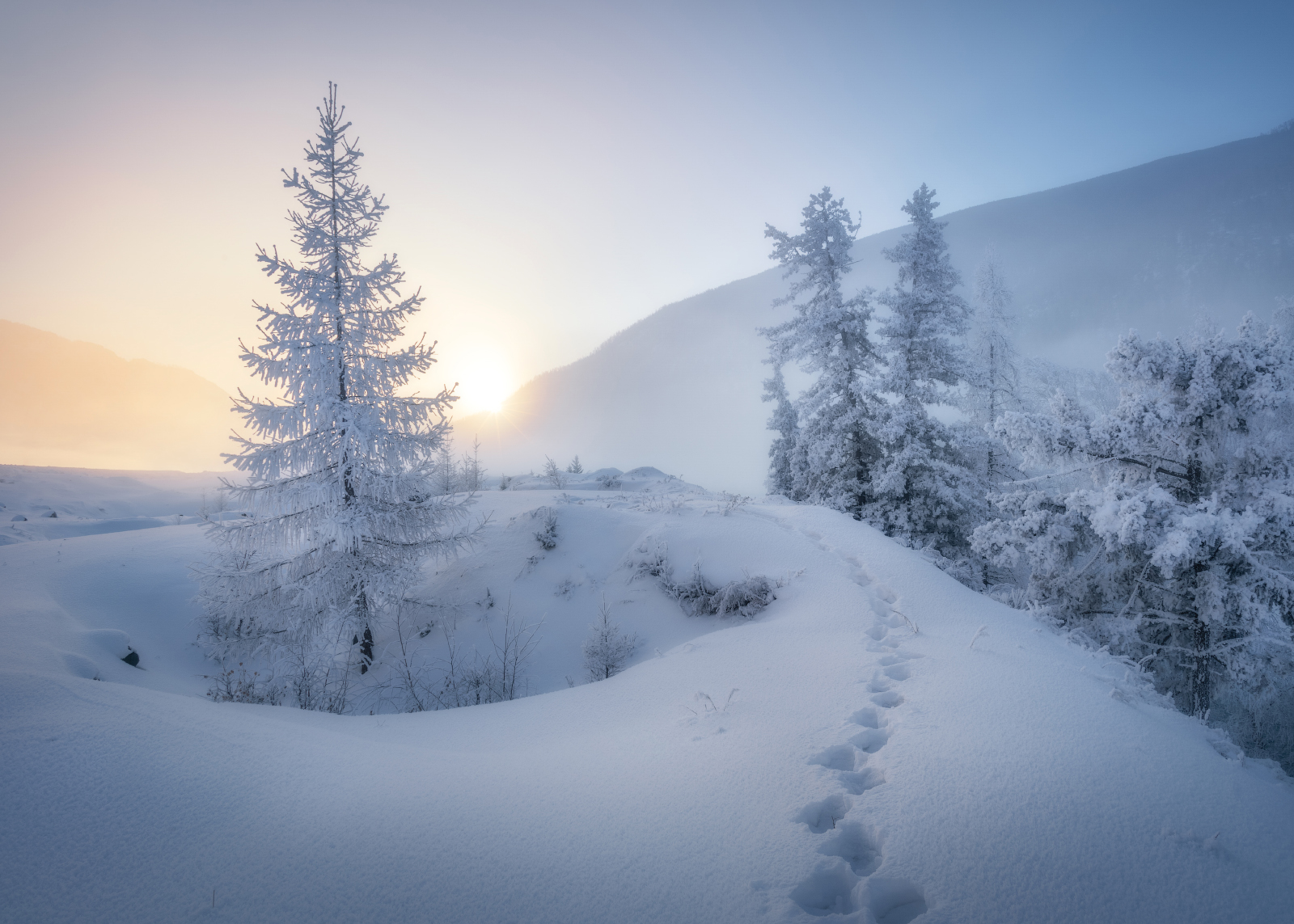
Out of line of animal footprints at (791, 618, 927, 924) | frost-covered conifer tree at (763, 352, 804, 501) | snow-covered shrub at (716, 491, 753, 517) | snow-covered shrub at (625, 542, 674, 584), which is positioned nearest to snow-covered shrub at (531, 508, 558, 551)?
snow-covered shrub at (625, 542, 674, 584)

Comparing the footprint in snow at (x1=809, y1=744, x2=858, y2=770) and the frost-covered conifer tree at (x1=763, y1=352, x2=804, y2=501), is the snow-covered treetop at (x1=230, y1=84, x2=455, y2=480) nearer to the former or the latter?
the footprint in snow at (x1=809, y1=744, x2=858, y2=770)

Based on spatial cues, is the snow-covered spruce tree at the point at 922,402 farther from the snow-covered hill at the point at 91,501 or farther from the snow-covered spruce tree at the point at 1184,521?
the snow-covered hill at the point at 91,501

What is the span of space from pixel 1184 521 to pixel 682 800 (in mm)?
7761

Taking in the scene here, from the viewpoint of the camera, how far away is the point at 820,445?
13.2 meters

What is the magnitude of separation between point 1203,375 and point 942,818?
8.54 m

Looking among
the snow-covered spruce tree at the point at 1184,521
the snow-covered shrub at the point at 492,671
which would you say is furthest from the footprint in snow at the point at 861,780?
the snow-covered spruce tree at the point at 1184,521

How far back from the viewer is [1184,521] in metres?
6.32

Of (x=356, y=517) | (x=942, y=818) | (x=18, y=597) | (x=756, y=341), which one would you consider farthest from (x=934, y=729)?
(x=756, y=341)

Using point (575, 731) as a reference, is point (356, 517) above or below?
above

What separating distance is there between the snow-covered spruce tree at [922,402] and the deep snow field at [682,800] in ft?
25.4

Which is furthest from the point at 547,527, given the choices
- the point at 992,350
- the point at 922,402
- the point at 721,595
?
the point at 992,350

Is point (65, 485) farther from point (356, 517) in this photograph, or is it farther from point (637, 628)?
point (637, 628)

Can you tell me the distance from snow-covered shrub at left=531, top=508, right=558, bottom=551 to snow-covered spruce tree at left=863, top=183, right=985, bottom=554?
810 cm

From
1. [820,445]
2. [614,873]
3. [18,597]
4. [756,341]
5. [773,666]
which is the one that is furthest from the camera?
[756,341]
